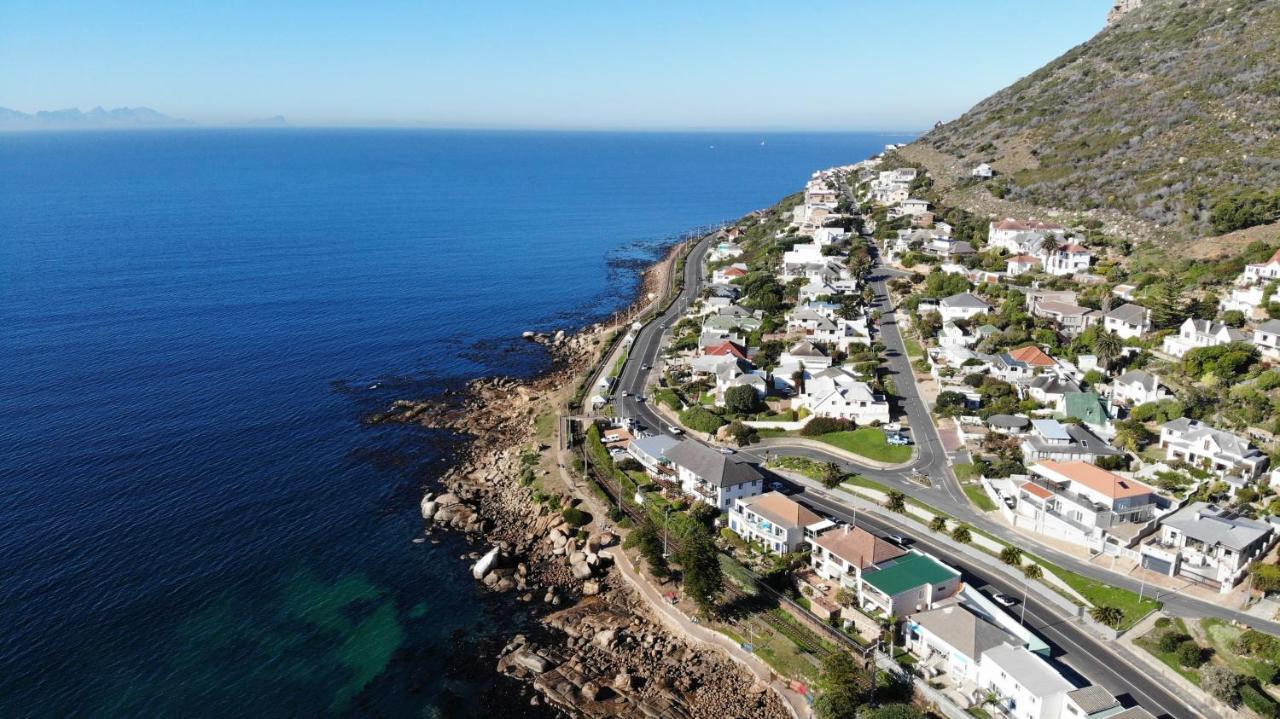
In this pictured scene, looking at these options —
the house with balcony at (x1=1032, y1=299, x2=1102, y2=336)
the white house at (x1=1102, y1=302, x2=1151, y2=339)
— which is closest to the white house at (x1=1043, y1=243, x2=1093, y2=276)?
the house with balcony at (x1=1032, y1=299, x2=1102, y2=336)

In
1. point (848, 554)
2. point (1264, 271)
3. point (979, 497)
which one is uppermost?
point (1264, 271)

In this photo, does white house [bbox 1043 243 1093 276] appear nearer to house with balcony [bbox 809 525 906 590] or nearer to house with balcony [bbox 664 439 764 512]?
house with balcony [bbox 664 439 764 512]

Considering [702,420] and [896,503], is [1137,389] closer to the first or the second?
[896,503]

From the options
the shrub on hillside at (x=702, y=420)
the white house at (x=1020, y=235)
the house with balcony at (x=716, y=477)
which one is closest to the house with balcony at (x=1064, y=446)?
the house with balcony at (x=716, y=477)

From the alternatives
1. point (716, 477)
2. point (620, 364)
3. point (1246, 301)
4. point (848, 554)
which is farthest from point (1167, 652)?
point (620, 364)

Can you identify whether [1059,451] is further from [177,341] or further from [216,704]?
[177,341]

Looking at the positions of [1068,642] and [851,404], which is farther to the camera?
[851,404]

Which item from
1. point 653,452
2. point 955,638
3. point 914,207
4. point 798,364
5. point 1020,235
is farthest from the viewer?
point 914,207
